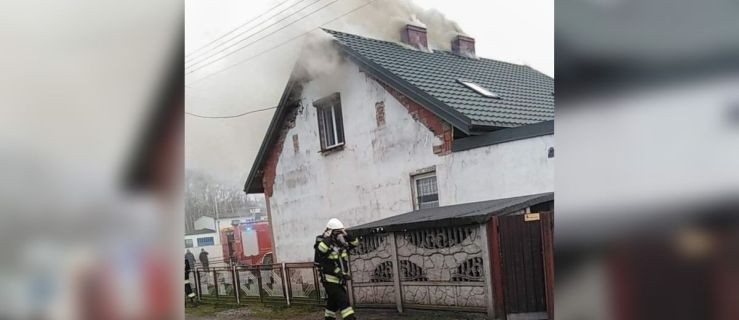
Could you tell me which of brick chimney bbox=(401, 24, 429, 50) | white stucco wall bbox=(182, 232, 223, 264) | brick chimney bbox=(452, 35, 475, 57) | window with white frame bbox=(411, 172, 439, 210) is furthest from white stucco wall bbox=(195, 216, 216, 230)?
brick chimney bbox=(452, 35, 475, 57)

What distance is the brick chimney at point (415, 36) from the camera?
1898mm

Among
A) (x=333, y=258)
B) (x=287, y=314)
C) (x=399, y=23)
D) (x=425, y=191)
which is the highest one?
(x=399, y=23)

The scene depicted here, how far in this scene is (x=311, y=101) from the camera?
2043 millimetres

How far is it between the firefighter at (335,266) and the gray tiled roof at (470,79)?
2.16 ft

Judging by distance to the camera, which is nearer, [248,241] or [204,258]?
[248,241]

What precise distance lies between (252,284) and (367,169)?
777mm

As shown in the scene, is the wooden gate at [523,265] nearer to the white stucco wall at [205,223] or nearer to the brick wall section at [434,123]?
the brick wall section at [434,123]

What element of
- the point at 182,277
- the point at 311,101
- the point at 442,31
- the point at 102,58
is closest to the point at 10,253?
the point at 182,277

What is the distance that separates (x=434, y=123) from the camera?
72.7 inches

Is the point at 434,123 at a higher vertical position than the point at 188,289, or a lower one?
higher

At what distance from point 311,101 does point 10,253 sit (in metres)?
1.15

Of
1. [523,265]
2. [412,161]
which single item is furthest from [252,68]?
[523,265]

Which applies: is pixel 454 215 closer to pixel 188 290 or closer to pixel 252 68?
pixel 252 68

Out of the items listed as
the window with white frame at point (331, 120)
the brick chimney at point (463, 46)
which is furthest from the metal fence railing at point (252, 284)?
the brick chimney at point (463, 46)
